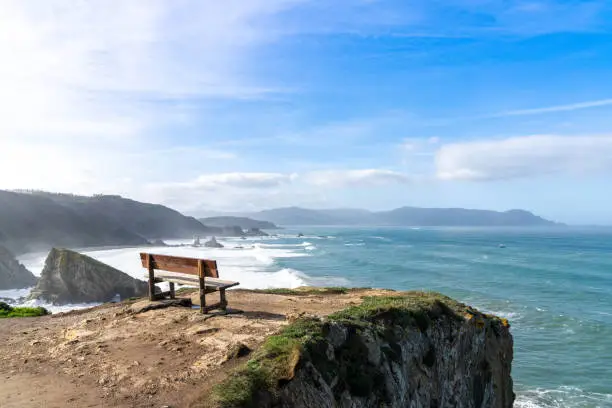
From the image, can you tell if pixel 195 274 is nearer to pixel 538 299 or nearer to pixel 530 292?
pixel 538 299

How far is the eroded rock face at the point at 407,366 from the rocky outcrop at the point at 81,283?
91.9 feet

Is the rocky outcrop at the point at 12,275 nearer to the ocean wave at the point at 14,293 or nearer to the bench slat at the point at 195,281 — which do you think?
the ocean wave at the point at 14,293

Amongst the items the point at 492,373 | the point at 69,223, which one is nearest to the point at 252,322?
the point at 492,373

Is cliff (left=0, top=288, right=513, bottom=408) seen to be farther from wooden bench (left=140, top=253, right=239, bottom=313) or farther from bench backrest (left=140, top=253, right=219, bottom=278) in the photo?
bench backrest (left=140, top=253, right=219, bottom=278)

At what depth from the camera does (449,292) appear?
127ft

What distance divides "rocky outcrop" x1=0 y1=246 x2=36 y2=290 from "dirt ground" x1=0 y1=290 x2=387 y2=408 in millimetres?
38053

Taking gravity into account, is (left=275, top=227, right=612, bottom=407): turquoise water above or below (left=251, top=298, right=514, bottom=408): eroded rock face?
below

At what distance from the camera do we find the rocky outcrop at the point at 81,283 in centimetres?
3328

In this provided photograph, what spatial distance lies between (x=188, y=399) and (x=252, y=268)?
49821mm

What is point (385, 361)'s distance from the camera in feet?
30.0

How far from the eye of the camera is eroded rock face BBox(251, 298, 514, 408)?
24.4ft

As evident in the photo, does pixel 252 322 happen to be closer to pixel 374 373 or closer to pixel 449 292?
pixel 374 373

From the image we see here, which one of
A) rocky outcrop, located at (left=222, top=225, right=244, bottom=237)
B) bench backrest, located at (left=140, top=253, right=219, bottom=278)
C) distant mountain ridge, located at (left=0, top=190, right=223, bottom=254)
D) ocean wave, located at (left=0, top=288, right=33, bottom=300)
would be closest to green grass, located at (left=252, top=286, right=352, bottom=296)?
bench backrest, located at (left=140, top=253, right=219, bottom=278)

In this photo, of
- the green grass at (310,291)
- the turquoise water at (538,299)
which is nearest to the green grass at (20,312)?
the green grass at (310,291)
